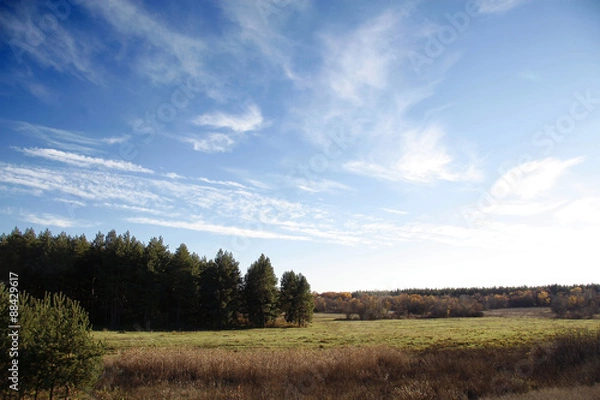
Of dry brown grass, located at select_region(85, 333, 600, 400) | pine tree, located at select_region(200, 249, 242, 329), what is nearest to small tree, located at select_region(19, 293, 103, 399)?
dry brown grass, located at select_region(85, 333, 600, 400)

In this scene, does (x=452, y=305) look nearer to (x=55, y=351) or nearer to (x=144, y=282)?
(x=144, y=282)

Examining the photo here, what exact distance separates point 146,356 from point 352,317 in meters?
74.2

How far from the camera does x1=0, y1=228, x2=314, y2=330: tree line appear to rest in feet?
193

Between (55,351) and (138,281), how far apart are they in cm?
5102

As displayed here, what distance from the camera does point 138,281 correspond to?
61688mm

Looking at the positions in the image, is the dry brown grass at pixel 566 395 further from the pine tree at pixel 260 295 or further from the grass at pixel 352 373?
the pine tree at pixel 260 295

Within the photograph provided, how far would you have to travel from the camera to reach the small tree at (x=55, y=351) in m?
14.3

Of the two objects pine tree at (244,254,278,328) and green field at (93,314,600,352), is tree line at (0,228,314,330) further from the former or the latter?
green field at (93,314,600,352)

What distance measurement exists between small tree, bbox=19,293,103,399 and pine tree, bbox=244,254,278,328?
5204 cm

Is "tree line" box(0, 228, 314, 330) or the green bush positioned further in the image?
"tree line" box(0, 228, 314, 330)

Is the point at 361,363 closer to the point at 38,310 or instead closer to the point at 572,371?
the point at 572,371

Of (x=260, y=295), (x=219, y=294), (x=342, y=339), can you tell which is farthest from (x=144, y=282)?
(x=342, y=339)

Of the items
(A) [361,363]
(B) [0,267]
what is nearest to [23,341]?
(A) [361,363]

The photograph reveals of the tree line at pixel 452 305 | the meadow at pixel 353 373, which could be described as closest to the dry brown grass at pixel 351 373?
the meadow at pixel 353 373
